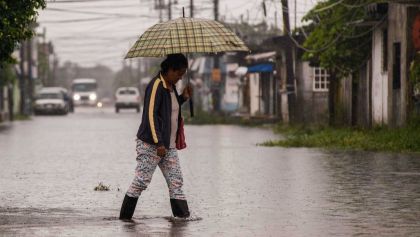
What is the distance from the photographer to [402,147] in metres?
25.9

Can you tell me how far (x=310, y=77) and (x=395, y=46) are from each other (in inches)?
654

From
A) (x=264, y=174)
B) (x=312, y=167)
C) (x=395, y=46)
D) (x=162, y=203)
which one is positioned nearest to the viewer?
(x=162, y=203)

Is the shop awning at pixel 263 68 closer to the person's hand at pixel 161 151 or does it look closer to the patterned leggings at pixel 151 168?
the patterned leggings at pixel 151 168

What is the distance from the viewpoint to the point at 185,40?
12.5 metres

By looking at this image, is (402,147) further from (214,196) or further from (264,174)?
(214,196)

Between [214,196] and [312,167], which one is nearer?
[214,196]

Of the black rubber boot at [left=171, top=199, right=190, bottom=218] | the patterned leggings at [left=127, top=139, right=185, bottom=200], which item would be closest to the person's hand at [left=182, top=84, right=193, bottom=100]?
the patterned leggings at [left=127, top=139, right=185, bottom=200]

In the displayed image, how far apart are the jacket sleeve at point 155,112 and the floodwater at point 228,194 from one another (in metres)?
0.90

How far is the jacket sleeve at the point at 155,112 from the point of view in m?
12.0

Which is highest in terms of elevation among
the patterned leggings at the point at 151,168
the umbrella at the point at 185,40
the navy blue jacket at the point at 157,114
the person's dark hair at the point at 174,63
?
the umbrella at the point at 185,40

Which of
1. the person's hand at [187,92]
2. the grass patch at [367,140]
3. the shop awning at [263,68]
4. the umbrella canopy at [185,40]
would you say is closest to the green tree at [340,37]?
the grass patch at [367,140]

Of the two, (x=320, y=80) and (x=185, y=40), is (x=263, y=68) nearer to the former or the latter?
(x=320, y=80)

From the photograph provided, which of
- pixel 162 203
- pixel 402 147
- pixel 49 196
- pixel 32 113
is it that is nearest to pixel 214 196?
pixel 162 203

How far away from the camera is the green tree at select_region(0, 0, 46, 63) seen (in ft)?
50.9
